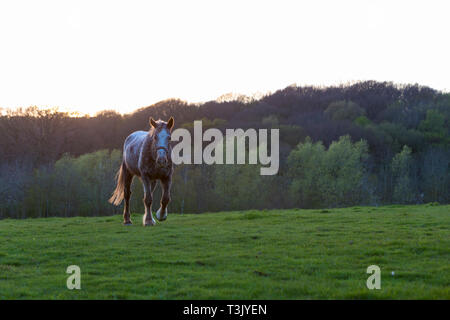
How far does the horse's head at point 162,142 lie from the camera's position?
12953 mm

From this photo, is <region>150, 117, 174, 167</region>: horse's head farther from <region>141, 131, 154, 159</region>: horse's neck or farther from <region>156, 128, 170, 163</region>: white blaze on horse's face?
<region>141, 131, 154, 159</region>: horse's neck

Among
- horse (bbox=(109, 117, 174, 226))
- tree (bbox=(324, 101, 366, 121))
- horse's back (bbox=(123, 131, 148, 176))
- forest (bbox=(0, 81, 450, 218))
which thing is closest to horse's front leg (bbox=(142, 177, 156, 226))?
horse (bbox=(109, 117, 174, 226))

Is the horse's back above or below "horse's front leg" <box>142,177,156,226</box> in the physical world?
above

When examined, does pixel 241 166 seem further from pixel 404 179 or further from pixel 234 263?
pixel 234 263

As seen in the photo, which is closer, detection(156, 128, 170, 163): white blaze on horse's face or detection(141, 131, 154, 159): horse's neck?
detection(156, 128, 170, 163): white blaze on horse's face

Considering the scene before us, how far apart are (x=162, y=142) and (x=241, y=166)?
123 feet

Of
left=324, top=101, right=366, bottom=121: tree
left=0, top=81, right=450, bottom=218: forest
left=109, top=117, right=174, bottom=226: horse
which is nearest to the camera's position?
left=109, top=117, right=174, bottom=226: horse

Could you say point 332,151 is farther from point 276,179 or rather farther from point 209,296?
point 209,296

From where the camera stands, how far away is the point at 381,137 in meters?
68.4

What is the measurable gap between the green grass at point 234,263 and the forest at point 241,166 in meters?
31.2

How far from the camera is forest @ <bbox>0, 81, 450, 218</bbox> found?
142 feet

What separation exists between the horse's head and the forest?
2888cm

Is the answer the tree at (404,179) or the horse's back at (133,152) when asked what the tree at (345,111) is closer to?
the tree at (404,179)
